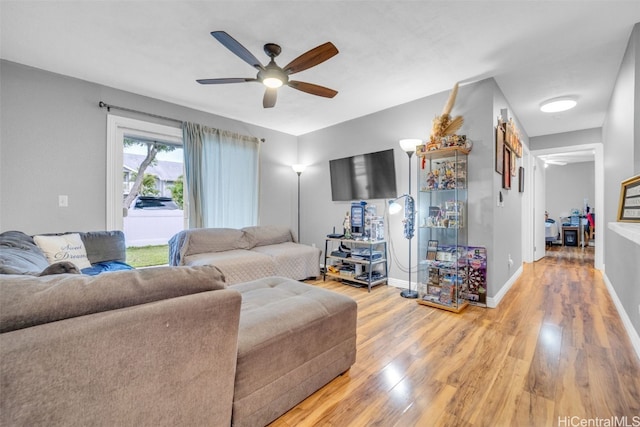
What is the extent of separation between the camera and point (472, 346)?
218 centimetres

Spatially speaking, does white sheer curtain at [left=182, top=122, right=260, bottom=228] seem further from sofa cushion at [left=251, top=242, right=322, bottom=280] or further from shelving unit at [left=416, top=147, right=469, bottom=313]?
shelving unit at [left=416, top=147, right=469, bottom=313]

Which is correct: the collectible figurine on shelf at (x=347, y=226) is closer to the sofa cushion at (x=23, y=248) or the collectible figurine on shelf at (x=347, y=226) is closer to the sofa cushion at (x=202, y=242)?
the sofa cushion at (x=202, y=242)

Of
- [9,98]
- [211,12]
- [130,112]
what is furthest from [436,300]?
[9,98]

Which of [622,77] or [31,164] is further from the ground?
[622,77]

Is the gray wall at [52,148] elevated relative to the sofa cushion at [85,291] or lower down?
elevated


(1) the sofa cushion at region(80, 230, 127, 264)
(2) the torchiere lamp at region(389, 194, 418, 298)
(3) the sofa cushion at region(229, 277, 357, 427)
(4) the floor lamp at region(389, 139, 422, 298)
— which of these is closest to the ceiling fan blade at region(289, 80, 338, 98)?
(4) the floor lamp at region(389, 139, 422, 298)

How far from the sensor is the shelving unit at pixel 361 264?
378 centimetres

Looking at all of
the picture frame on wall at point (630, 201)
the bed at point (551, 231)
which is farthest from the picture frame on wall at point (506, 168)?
the bed at point (551, 231)

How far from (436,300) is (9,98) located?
4919 mm

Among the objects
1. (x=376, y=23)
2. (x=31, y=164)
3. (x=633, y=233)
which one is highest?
(x=376, y=23)

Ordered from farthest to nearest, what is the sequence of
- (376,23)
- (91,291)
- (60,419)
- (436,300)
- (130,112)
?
(130,112)
(436,300)
(376,23)
(91,291)
(60,419)

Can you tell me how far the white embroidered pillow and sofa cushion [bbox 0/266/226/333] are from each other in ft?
7.02

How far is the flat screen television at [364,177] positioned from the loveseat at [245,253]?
112cm

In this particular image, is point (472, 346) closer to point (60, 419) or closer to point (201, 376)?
point (201, 376)
